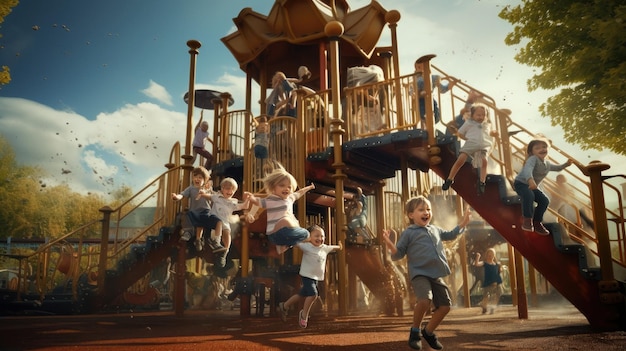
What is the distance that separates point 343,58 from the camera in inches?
509

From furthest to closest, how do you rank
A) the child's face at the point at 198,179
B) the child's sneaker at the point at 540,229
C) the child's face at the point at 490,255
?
the child's face at the point at 490,255
the child's face at the point at 198,179
the child's sneaker at the point at 540,229

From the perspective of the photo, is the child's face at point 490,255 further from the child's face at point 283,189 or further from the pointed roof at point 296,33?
the child's face at point 283,189

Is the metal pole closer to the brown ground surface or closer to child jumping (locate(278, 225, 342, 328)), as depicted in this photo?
the brown ground surface

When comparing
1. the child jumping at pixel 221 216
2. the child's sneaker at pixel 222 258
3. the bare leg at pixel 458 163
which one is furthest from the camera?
the child's sneaker at pixel 222 258

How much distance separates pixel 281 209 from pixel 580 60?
32.0 ft

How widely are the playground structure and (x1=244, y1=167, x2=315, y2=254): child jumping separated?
257 centimetres

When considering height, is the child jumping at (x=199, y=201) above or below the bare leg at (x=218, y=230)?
above

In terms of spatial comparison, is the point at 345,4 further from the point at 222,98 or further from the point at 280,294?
the point at 280,294

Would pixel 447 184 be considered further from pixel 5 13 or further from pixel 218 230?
pixel 5 13

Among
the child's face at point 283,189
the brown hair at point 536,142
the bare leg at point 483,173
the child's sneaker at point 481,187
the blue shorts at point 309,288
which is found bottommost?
the blue shorts at point 309,288

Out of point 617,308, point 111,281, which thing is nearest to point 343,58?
point 111,281

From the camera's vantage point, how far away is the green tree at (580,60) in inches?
406

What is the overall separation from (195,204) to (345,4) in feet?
26.4

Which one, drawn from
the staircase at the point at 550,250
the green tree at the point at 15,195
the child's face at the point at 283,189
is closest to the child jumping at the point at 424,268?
the child's face at the point at 283,189
